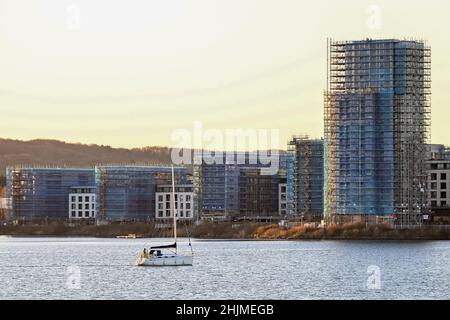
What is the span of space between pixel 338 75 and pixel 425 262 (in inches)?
3045

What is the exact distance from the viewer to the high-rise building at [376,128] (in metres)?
171

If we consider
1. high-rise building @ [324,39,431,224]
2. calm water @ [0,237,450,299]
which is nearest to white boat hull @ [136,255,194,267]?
calm water @ [0,237,450,299]

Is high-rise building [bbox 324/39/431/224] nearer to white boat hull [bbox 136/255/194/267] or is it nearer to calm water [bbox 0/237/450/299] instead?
calm water [bbox 0/237/450/299]

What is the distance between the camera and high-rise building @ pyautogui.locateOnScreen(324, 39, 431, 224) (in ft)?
561

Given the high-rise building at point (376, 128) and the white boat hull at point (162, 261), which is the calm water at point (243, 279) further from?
the high-rise building at point (376, 128)

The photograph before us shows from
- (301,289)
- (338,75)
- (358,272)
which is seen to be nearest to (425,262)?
(358,272)

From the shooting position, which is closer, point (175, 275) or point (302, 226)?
point (175, 275)

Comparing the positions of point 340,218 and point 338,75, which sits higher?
point 338,75

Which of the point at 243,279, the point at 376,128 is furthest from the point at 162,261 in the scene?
the point at 376,128

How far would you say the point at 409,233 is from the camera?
165125 mm
